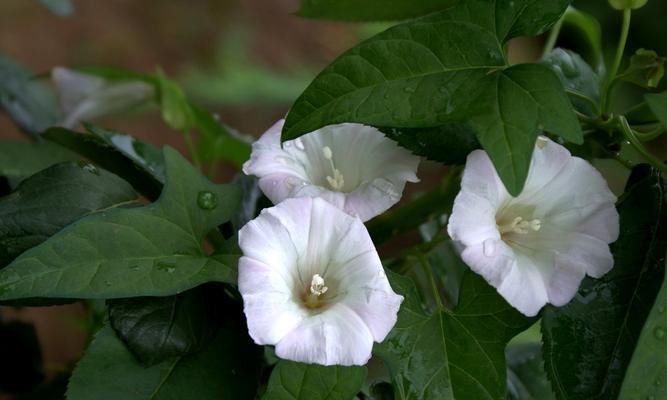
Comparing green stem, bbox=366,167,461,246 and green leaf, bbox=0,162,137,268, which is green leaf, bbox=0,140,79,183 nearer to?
green leaf, bbox=0,162,137,268

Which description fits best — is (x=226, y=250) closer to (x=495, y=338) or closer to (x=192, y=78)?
(x=495, y=338)

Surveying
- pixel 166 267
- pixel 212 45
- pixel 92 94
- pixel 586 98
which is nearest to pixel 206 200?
pixel 166 267

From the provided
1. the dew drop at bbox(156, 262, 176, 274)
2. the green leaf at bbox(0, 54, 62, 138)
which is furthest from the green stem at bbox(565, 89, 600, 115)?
the green leaf at bbox(0, 54, 62, 138)

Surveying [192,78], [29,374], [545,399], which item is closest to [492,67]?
[545,399]

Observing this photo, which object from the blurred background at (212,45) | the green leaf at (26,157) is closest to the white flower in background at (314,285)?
the green leaf at (26,157)

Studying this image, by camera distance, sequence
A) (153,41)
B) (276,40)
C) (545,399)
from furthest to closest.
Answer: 1. (276,40)
2. (153,41)
3. (545,399)

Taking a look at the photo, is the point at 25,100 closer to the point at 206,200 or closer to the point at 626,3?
the point at 206,200
